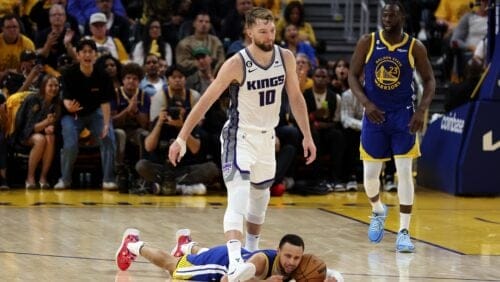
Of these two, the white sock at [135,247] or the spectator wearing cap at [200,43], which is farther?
the spectator wearing cap at [200,43]

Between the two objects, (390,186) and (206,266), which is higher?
(206,266)

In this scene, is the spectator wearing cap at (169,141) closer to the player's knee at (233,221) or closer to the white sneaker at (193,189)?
the white sneaker at (193,189)

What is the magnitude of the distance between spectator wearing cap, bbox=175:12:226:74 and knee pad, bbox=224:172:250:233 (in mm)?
7298

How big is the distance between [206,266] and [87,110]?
672 centimetres

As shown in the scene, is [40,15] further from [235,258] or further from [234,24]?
[235,258]

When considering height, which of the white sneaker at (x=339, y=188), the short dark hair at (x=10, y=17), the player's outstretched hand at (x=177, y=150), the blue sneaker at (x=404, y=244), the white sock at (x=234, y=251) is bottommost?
the white sneaker at (x=339, y=188)

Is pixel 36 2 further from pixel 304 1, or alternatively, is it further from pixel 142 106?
pixel 304 1

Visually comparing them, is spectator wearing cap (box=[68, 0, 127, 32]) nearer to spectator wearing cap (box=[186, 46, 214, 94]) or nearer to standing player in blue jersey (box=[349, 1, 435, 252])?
spectator wearing cap (box=[186, 46, 214, 94])

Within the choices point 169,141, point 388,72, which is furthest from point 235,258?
point 169,141

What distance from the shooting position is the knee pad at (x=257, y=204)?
29.9 feet

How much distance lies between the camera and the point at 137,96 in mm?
14742

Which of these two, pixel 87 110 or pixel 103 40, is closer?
pixel 87 110

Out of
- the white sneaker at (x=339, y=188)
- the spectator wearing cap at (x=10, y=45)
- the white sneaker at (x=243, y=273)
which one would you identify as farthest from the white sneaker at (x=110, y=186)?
the white sneaker at (x=243, y=273)

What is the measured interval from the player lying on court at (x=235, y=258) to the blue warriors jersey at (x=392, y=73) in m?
2.36
